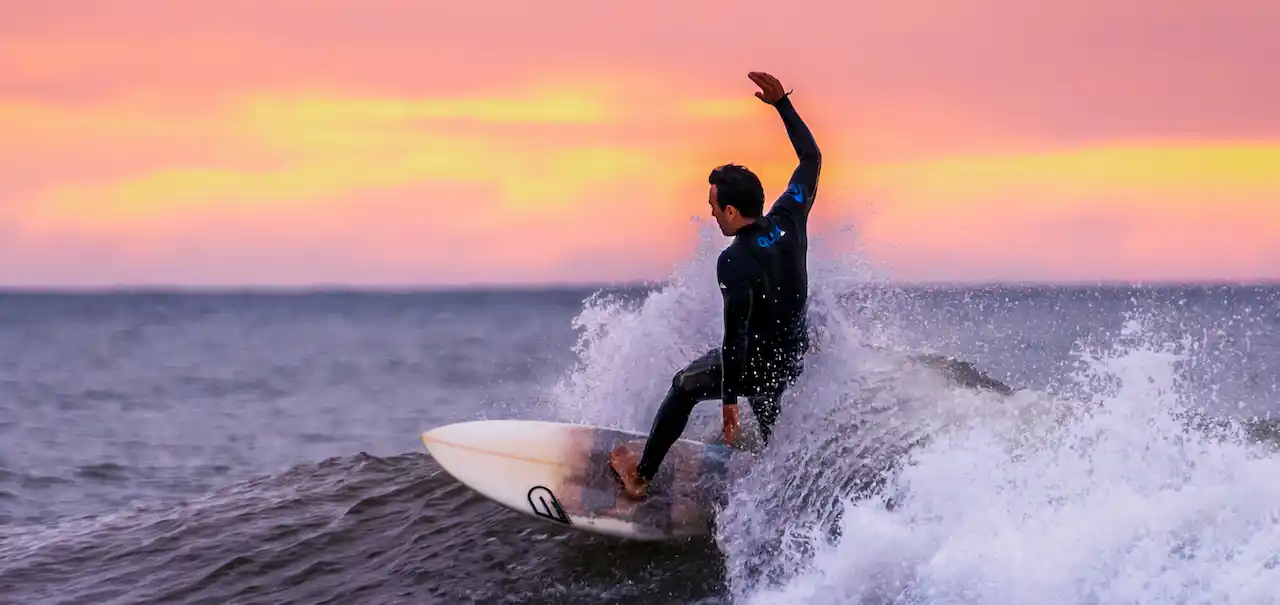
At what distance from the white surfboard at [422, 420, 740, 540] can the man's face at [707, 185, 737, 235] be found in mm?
1707

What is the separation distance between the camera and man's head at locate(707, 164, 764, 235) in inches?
263

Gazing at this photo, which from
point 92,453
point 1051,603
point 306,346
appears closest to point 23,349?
point 306,346

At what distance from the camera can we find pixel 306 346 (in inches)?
2104

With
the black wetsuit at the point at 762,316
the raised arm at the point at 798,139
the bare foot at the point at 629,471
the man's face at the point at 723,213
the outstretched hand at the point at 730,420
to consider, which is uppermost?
the raised arm at the point at 798,139

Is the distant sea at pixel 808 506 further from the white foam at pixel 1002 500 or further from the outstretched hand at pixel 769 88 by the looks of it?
the outstretched hand at pixel 769 88

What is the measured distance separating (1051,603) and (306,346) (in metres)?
51.0

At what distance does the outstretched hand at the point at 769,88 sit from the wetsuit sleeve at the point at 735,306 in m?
1.23

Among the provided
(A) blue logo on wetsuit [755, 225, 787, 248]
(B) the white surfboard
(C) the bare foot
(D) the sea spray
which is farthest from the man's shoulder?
(C) the bare foot

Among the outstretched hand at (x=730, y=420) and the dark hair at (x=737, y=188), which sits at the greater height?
the dark hair at (x=737, y=188)

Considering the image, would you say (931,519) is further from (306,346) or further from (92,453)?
(306,346)

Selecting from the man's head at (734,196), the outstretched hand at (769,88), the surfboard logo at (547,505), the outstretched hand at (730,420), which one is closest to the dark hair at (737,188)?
the man's head at (734,196)

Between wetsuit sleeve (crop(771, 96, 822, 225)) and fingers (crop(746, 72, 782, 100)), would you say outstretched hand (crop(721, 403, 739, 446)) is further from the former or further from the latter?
fingers (crop(746, 72, 782, 100))

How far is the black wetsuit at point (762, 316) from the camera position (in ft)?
21.9

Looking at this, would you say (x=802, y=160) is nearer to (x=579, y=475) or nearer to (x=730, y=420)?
(x=730, y=420)
